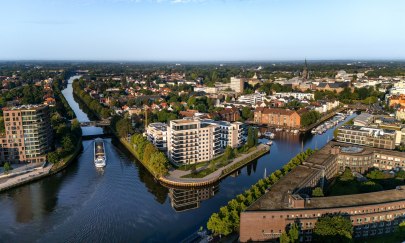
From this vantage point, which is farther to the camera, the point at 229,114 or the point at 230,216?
the point at 229,114

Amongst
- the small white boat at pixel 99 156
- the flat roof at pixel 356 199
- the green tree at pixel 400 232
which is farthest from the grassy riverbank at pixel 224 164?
the green tree at pixel 400 232

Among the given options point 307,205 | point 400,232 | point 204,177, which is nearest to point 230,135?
point 204,177

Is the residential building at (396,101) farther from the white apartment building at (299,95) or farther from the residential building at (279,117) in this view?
the residential building at (279,117)

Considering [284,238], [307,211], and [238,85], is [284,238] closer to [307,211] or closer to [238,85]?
[307,211]

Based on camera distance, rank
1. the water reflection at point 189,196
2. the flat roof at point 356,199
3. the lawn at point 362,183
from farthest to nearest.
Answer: the water reflection at point 189,196, the lawn at point 362,183, the flat roof at point 356,199

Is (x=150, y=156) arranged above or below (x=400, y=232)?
above

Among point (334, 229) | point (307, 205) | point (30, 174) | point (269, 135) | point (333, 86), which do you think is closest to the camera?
point (334, 229)
